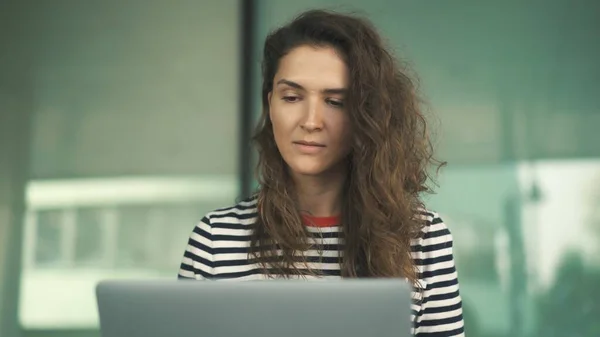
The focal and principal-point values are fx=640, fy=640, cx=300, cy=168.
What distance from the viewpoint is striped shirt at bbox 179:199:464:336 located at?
3.59 ft

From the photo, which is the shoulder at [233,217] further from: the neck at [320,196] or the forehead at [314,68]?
the forehead at [314,68]

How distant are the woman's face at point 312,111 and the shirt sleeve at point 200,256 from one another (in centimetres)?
19

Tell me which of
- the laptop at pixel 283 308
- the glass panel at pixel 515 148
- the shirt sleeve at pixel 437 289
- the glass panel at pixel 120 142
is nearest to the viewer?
the laptop at pixel 283 308

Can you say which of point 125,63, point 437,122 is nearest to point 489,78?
point 437,122

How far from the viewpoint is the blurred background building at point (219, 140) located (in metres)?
2.19

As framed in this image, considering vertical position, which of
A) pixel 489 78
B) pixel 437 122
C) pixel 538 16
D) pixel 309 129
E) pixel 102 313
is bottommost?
pixel 102 313

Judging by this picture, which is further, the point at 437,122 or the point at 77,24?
the point at 77,24

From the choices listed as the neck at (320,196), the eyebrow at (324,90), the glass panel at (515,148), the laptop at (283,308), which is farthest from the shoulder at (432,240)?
the glass panel at (515,148)

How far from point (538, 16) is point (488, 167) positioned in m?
0.59

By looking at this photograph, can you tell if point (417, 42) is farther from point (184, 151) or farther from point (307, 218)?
point (307, 218)

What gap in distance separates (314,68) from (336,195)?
24 centimetres

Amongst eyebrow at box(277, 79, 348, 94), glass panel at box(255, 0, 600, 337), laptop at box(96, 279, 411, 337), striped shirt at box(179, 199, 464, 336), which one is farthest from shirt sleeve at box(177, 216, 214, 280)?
glass panel at box(255, 0, 600, 337)

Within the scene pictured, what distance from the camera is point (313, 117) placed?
110 centimetres

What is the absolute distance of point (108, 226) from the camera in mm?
2361
